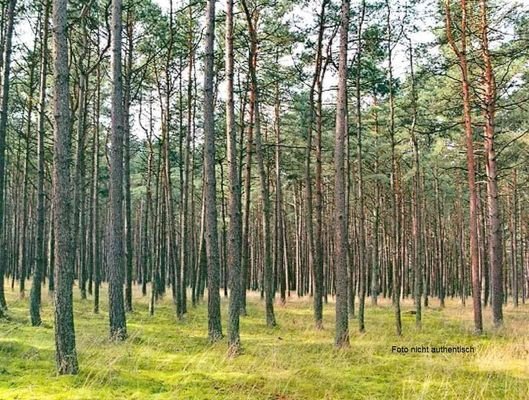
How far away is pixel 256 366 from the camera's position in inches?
344

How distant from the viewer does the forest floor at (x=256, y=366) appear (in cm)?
698

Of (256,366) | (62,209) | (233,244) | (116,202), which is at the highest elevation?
(116,202)

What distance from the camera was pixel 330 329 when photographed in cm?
1544

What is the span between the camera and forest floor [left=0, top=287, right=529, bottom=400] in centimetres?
698

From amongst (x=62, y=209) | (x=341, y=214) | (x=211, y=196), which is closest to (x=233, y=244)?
(x=211, y=196)

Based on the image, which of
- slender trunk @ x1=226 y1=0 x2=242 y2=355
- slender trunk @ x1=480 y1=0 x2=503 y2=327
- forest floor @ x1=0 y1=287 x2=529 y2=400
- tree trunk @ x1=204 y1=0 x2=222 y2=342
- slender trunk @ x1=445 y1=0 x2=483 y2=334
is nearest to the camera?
forest floor @ x1=0 y1=287 x2=529 y2=400

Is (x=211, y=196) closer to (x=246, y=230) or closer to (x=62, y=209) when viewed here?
(x=62, y=209)

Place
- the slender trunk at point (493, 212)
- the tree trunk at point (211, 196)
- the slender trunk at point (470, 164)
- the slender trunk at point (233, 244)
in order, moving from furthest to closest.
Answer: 1. the slender trunk at point (493, 212)
2. the slender trunk at point (470, 164)
3. the tree trunk at point (211, 196)
4. the slender trunk at point (233, 244)

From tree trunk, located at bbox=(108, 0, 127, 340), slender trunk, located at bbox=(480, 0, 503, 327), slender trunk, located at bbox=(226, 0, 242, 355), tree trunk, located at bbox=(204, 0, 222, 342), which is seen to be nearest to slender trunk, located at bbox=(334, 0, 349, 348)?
slender trunk, located at bbox=(226, 0, 242, 355)

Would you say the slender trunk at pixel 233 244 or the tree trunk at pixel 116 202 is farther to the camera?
the tree trunk at pixel 116 202

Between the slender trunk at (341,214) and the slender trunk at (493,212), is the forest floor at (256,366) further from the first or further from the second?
the slender trunk at (493,212)

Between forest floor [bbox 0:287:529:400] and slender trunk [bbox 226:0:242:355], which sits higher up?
slender trunk [bbox 226:0:242:355]

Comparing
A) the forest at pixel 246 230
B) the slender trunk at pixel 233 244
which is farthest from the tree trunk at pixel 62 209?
the slender trunk at pixel 233 244

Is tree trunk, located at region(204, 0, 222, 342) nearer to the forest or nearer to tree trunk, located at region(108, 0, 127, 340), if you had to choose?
the forest
